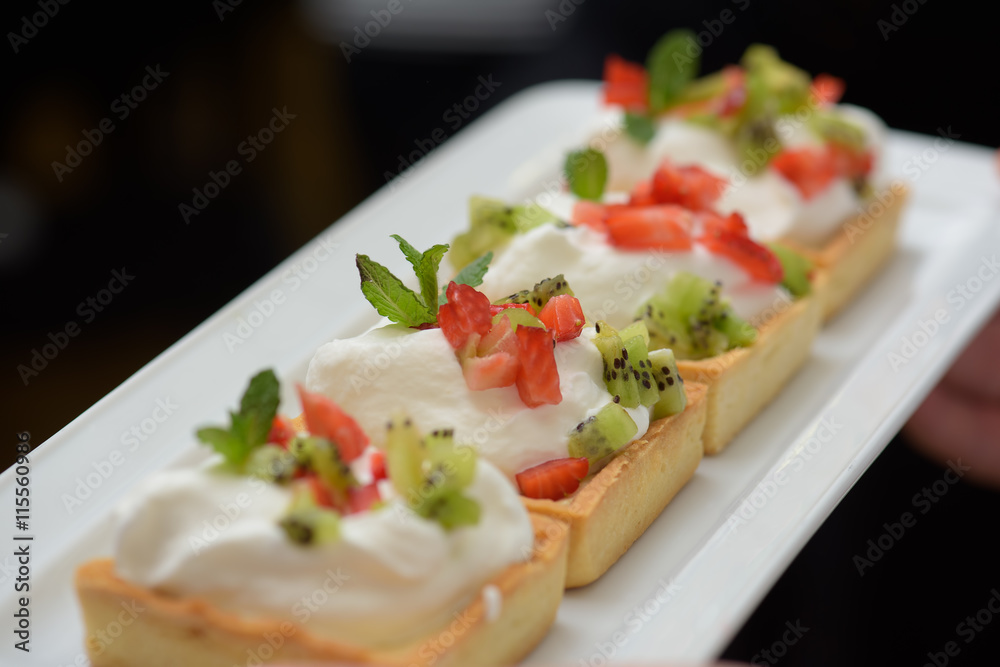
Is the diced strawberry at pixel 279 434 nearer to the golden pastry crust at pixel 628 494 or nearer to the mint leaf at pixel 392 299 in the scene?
the mint leaf at pixel 392 299

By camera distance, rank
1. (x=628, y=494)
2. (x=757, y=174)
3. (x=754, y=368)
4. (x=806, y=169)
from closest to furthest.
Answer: (x=628, y=494)
(x=754, y=368)
(x=806, y=169)
(x=757, y=174)

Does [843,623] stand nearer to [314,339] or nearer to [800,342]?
[800,342]

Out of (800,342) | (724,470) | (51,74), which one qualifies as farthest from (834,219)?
(51,74)

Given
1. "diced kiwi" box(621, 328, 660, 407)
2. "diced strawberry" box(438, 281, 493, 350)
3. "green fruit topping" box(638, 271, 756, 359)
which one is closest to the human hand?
"green fruit topping" box(638, 271, 756, 359)

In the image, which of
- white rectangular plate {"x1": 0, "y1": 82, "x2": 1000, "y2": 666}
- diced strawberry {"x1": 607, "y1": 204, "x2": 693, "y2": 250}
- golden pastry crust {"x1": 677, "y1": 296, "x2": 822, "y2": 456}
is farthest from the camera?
diced strawberry {"x1": 607, "y1": 204, "x2": 693, "y2": 250}

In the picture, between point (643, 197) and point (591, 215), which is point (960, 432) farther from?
point (591, 215)

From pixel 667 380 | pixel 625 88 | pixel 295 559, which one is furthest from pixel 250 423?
pixel 625 88

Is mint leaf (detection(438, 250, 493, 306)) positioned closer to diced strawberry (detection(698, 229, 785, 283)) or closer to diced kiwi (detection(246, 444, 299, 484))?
diced kiwi (detection(246, 444, 299, 484))
